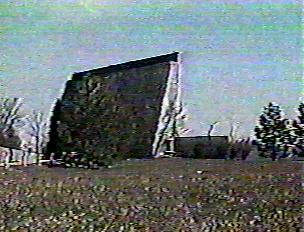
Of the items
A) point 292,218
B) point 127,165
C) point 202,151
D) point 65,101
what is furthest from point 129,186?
point 202,151

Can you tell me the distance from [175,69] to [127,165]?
3416 mm

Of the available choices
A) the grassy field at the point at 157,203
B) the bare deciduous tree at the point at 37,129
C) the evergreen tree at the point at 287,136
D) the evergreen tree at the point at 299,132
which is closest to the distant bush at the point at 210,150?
the evergreen tree at the point at 287,136

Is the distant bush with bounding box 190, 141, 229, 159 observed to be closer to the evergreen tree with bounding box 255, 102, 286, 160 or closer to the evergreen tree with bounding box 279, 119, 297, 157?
the evergreen tree with bounding box 255, 102, 286, 160

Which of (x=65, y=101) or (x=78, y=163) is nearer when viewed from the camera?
(x=78, y=163)

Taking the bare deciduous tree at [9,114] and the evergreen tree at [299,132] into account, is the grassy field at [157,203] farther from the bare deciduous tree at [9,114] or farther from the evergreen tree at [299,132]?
the bare deciduous tree at [9,114]

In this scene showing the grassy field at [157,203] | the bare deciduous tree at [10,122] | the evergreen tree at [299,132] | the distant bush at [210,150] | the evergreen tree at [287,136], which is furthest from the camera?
the bare deciduous tree at [10,122]

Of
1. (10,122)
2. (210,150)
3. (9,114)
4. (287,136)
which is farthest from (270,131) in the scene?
(10,122)

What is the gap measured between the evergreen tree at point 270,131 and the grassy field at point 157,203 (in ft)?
8.14

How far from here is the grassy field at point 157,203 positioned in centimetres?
368

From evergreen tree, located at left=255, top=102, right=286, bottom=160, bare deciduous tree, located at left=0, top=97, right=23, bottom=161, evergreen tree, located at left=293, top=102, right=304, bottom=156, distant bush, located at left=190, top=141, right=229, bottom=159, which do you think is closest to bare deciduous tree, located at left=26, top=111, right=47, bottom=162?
bare deciduous tree, located at left=0, top=97, right=23, bottom=161

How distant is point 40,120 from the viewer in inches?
420

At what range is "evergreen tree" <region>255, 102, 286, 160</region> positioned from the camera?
8320 millimetres

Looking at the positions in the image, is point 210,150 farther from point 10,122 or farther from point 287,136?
point 10,122

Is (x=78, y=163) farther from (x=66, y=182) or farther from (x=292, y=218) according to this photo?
(x=292, y=218)
